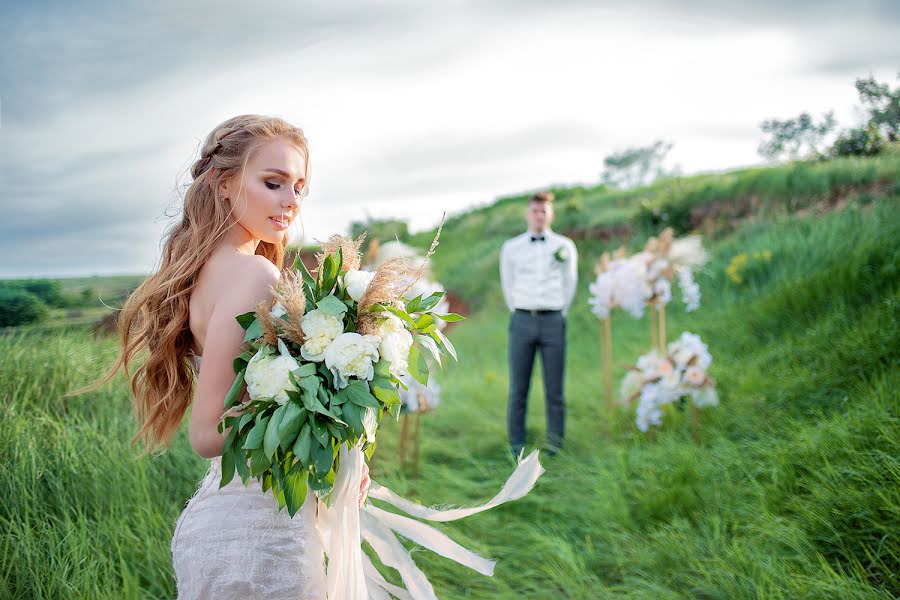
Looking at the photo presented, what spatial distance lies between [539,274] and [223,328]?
447 cm

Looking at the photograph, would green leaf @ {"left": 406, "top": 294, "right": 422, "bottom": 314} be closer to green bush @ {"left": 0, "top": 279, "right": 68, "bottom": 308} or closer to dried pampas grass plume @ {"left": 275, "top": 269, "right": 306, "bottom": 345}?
dried pampas grass plume @ {"left": 275, "top": 269, "right": 306, "bottom": 345}

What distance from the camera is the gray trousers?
588cm

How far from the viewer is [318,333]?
166 cm

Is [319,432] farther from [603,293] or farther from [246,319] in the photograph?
[603,293]

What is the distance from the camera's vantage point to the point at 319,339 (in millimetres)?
1666

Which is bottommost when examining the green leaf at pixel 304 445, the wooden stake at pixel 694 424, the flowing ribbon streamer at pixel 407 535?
the wooden stake at pixel 694 424

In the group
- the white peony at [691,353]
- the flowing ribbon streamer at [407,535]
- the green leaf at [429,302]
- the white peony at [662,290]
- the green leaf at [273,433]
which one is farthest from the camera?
the white peony at [662,290]

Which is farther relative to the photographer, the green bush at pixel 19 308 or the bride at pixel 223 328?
the green bush at pixel 19 308

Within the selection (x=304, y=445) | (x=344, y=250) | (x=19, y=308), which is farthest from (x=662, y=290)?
(x=19, y=308)

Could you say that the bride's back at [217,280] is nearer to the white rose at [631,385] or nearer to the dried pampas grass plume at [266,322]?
the dried pampas grass plume at [266,322]

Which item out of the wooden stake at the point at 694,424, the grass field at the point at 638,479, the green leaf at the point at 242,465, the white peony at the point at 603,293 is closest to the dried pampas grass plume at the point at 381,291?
the green leaf at the point at 242,465

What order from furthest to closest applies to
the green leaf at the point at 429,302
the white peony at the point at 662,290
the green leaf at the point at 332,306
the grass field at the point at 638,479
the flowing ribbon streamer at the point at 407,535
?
the white peony at the point at 662,290, the grass field at the point at 638,479, the flowing ribbon streamer at the point at 407,535, the green leaf at the point at 429,302, the green leaf at the point at 332,306

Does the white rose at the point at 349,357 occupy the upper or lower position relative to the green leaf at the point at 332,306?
lower

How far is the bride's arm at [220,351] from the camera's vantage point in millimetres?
1695
